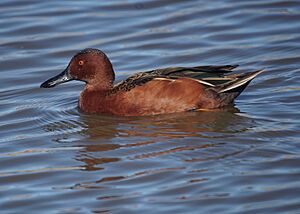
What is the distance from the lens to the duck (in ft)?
29.9

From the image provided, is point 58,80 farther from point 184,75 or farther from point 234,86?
point 234,86

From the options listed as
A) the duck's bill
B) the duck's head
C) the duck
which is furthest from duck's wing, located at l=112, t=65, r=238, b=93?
the duck's bill

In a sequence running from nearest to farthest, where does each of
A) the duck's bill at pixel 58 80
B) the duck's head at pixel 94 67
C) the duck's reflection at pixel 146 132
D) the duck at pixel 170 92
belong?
the duck's reflection at pixel 146 132 → the duck at pixel 170 92 → the duck's head at pixel 94 67 → the duck's bill at pixel 58 80

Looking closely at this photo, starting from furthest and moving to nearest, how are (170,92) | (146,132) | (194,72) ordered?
1. (194,72)
2. (170,92)
3. (146,132)

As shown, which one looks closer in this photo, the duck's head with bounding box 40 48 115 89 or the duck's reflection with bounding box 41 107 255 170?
the duck's reflection with bounding box 41 107 255 170

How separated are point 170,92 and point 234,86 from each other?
0.70 meters

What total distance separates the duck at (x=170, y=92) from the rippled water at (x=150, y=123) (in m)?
0.12

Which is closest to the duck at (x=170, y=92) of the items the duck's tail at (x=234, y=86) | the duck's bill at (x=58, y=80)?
the duck's tail at (x=234, y=86)

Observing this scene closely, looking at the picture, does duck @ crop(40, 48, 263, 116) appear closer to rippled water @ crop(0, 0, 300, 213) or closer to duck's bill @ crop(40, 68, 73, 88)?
rippled water @ crop(0, 0, 300, 213)

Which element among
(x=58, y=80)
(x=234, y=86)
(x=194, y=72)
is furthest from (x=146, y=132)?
(x=58, y=80)

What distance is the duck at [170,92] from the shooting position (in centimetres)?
912

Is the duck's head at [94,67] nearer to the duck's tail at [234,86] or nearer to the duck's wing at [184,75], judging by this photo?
the duck's wing at [184,75]

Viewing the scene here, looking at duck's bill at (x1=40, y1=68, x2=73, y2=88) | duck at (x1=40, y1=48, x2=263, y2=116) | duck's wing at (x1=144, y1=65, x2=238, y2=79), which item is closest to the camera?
duck at (x1=40, y1=48, x2=263, y2=116)

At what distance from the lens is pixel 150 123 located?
8.87m
